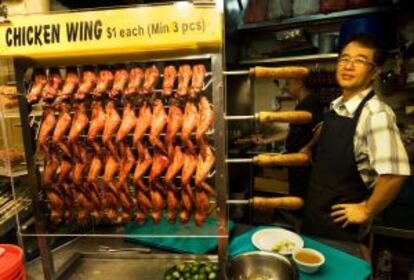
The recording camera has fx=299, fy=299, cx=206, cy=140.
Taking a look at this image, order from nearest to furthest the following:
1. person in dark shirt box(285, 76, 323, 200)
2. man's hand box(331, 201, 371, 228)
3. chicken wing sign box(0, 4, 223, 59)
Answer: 1. chicken wing sign box(0, 4, 223, 59)
2. man's hand box(331, 201, 371, 228)
3. person in dark shirt box(285, 76, 323, 200)

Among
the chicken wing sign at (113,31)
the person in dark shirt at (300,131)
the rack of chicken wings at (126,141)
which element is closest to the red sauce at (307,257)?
the rack of chicken wings at (126,141)

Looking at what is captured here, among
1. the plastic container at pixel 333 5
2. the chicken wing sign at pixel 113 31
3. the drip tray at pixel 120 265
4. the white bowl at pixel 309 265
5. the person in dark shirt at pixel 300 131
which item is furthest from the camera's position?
the plastic container at pixel 333 5

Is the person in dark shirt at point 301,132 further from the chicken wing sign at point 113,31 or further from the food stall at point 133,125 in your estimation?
the chicken wing sign at point 113,31

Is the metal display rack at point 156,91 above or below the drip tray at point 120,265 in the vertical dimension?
above

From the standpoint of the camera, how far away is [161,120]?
134 centimetres

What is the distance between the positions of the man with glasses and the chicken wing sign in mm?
947

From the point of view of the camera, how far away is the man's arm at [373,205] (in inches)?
58.9

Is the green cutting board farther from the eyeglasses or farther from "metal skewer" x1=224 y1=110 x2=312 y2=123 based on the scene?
the eyeglasses

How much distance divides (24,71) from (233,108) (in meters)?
3.08

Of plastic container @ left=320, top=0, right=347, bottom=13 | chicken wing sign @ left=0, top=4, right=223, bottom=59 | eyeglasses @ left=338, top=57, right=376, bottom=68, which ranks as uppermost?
plastic container @ left=320, top=0, right=347, bottom=13

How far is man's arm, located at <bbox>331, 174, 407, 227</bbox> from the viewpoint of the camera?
4.91 feet

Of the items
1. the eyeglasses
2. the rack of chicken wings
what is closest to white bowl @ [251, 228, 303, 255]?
the rack of chicken wings

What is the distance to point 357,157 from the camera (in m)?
1.68

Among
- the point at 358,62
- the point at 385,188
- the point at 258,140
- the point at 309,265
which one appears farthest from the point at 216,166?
the point at 258,140
